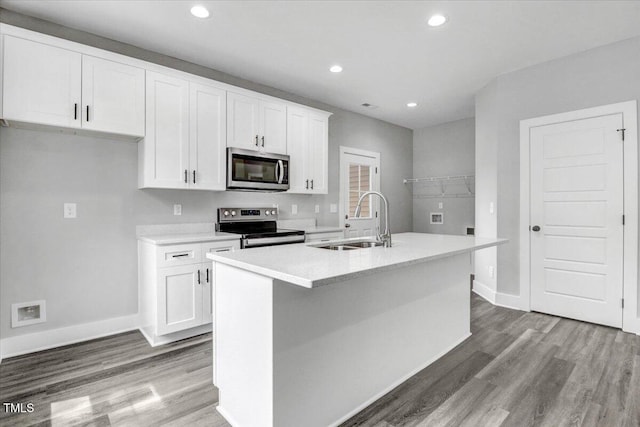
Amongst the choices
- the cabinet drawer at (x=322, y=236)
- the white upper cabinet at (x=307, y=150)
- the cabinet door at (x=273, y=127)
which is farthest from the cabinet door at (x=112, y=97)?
the cabinet drawer at (x=322, y=236)

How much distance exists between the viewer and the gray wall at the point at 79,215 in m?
2.55

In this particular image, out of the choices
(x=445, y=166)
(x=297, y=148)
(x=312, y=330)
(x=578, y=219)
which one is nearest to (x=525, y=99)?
(x=578, y=219)

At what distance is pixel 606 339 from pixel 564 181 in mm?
1496

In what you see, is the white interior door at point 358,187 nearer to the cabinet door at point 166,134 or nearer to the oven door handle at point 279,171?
the oven door handle at point 279,171

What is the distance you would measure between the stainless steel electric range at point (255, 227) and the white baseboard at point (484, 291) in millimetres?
2370

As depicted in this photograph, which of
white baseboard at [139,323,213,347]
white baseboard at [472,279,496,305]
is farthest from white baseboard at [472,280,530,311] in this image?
white baseboard at [139,323,213,347]

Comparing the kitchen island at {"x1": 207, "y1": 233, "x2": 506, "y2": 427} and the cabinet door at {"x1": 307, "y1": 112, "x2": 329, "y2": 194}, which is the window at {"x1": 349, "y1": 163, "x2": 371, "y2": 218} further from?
the kitchen island at {"x1": 207, "y1": 233, "x2": 506, "y2": 427}

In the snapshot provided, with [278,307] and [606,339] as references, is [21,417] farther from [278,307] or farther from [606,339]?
[606,339]

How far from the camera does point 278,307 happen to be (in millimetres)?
1463

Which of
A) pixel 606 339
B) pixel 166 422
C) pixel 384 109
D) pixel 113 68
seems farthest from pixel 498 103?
pixel 166 422

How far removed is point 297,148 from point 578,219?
303 cm

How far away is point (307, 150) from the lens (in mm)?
4047

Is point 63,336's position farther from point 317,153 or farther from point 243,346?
point 317,153

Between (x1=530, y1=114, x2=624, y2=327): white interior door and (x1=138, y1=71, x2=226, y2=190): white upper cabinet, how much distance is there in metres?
3.32
